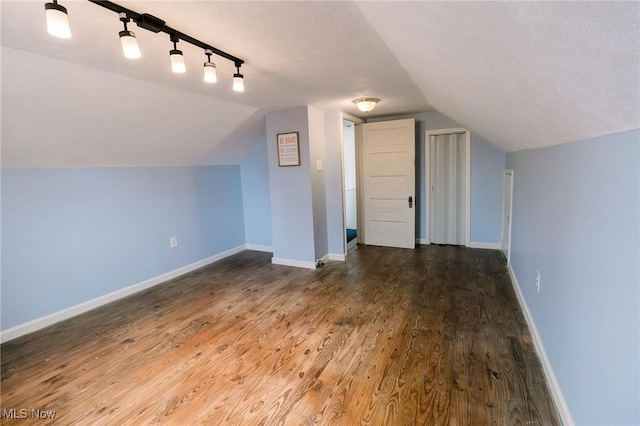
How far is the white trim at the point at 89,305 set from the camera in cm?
265

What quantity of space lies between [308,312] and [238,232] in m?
2.66

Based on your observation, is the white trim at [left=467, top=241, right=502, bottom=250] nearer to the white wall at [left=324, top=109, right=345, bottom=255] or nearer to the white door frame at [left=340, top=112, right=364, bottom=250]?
the white door frame at [left=340, top=112, right=364, bottom=250]

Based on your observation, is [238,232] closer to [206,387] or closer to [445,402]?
[206,387]

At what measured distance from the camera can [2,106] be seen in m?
2.16

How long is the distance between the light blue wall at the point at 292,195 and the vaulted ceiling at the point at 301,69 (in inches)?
10.3

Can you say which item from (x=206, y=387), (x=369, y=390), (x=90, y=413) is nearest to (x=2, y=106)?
(x=90, y=413)

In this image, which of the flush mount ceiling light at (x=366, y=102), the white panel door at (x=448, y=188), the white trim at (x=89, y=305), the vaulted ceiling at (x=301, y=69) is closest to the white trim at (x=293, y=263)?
the white trim at (x=89, y=305)

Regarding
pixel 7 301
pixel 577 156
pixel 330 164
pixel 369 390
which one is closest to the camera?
pixel 577 156

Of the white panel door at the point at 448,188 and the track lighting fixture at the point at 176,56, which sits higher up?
the track lighting fixture at the point at 176,56

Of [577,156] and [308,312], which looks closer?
[577,156]

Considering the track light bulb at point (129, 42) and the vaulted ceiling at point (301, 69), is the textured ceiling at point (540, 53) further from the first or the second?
the track light bulb at point (129, 42)

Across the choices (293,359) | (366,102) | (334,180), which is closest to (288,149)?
(334,180)

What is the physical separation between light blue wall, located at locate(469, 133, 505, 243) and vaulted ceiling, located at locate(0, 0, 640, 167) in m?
1.45

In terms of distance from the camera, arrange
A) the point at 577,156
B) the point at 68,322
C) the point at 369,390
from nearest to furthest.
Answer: the point at 577,156 < the point at 369,390 < the point at 68,322
